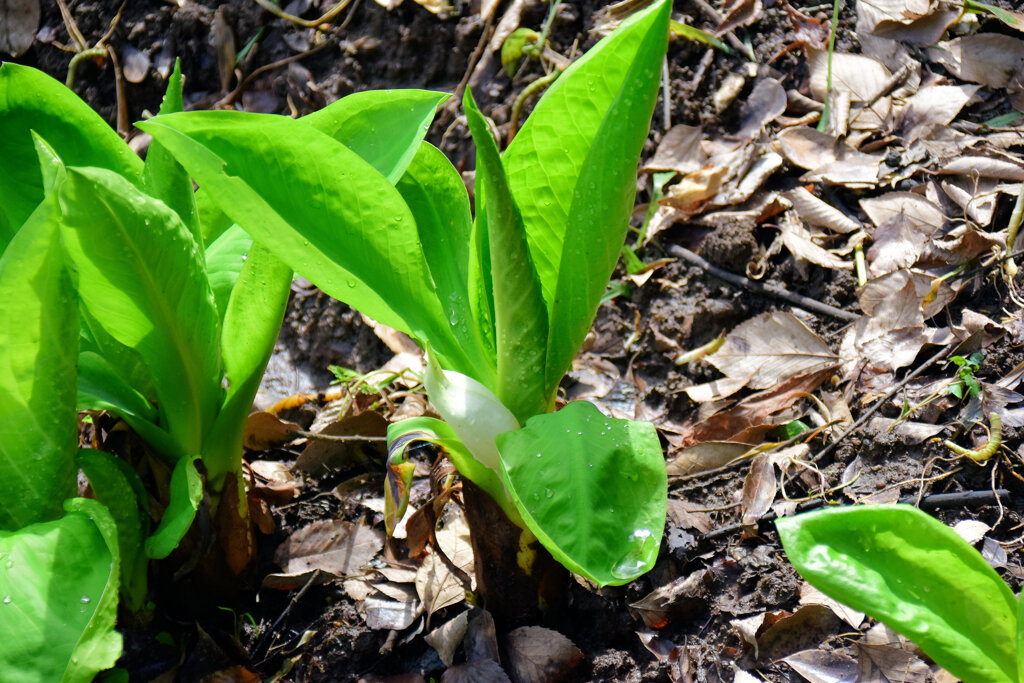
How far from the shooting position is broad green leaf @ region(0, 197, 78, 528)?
2.89ft

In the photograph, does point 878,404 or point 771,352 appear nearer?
point 878,404

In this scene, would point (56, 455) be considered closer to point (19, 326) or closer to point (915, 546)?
point (19, 326)

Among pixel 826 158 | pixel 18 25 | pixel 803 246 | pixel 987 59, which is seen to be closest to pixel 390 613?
pixel 803 246

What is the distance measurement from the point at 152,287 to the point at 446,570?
0.61 metres

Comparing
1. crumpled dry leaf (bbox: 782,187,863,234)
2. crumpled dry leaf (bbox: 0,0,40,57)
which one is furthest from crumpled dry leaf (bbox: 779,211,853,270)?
crumpled dry leaf (bbox: 0,0,40,57)

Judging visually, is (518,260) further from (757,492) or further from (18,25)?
(18,25)

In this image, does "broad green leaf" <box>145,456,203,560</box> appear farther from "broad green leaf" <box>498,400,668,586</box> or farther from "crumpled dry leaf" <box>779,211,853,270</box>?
"crumpled dry leaf" <box>779,211,853,270</box>

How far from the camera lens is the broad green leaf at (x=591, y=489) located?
810 mm

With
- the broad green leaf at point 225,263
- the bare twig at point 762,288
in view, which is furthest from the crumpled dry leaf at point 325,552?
the bare twig at point 762,288

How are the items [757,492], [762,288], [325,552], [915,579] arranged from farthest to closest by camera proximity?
[762,288]
[325,552]
[757,492]
[915,579]

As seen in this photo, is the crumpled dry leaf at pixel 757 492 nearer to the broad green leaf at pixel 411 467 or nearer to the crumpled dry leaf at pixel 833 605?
the crumpled dry leaf at pixel 833 605

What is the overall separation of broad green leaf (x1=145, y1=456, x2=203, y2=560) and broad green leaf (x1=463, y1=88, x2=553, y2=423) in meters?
0.39

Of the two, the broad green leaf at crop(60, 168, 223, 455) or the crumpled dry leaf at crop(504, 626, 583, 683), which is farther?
the crumpled dry leaf at crop(504, 626, 583, 683)

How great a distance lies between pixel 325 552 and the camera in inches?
53.9
